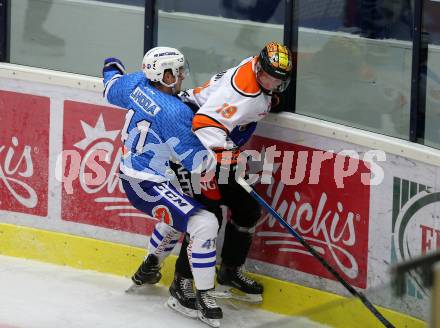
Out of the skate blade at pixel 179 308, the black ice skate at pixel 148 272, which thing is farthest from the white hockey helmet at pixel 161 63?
the skate blade at pixel 179 308

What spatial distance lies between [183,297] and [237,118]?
0.87 metres

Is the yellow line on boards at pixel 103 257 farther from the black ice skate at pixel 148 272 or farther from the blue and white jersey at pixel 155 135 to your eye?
the blue and white jersey at pixel 155 135

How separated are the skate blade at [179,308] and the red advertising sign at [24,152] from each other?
100cm

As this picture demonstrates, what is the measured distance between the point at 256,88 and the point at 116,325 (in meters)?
1.18

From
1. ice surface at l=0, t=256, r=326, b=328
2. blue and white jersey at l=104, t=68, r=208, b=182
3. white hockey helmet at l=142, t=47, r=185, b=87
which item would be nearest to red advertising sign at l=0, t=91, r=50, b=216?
ice surface at l=0, t=256, r=326, b=328

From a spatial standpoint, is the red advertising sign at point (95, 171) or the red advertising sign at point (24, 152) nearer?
the red advertising sign at point (95, 171)

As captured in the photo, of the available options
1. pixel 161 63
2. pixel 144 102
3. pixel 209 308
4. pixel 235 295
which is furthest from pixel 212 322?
pixel 161 63

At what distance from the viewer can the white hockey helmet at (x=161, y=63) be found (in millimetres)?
4730

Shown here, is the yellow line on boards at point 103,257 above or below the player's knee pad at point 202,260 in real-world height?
below

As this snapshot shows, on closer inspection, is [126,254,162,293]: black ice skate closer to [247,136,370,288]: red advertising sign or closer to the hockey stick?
[247,136,370,288]: red advertising sign

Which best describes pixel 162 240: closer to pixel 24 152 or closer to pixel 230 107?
pixel 230 107

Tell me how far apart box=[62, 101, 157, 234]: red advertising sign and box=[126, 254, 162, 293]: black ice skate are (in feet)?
0.91

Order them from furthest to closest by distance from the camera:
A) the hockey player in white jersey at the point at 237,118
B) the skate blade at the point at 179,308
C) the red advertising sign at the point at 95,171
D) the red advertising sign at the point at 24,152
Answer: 1. the red advertising sign at the point at 24,152
2. the red advertising sign at the point at 95,171
3. the skate blade at the point at 179,308
4. the hockey player in white jersey at the point at 237,118

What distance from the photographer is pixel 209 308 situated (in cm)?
474
